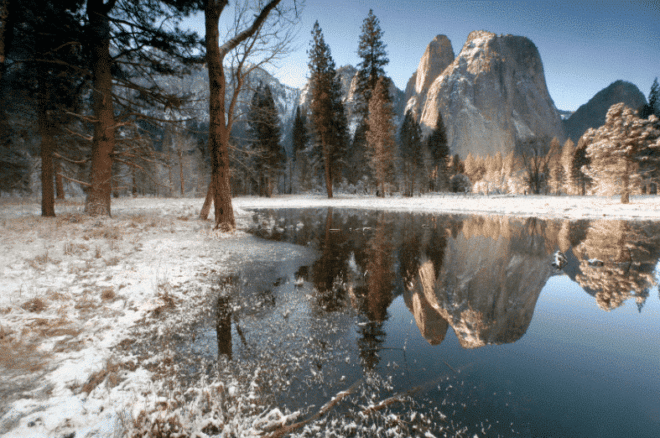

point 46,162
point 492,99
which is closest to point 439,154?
point 46,162

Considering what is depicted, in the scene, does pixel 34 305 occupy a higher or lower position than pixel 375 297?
higher

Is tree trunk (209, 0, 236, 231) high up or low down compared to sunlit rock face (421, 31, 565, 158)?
down

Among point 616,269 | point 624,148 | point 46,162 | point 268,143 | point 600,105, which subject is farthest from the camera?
point 600,105

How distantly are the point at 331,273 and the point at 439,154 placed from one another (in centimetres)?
5566

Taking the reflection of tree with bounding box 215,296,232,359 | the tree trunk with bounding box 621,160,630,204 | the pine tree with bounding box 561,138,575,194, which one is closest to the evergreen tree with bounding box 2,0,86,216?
the reflection of tree with bounding box 215,296,232,359

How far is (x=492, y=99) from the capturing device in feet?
429

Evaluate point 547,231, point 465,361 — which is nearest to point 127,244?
point 465,361

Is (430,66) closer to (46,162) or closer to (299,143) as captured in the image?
(299,143)

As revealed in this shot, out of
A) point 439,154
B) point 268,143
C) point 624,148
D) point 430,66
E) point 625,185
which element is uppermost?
point 430,66

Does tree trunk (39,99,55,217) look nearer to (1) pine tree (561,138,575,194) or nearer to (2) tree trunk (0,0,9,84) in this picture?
(2) tree trunk (0,0,9,84)

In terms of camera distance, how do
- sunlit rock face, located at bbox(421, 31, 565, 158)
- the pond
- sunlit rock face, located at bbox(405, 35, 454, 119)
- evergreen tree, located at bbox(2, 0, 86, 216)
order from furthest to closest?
sunlit rock face, located at bbox(405, 35, 454, 119)
sunlit rock face, located at bbox(421, 31, 565, 158)
evergreen tree, located at bbox(2, 0, 86, 216)
the pond

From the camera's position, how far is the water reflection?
3709 mm

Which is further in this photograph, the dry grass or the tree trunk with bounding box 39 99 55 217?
the tree trunk with bounding box 39 99 55 217

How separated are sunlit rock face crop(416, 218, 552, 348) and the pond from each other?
0.03 m
